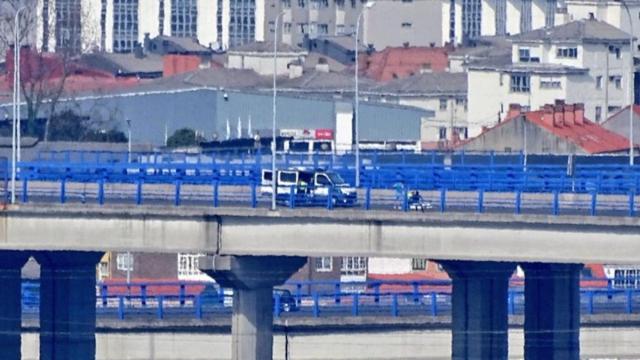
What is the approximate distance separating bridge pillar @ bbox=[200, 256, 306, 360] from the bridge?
0.11 feet

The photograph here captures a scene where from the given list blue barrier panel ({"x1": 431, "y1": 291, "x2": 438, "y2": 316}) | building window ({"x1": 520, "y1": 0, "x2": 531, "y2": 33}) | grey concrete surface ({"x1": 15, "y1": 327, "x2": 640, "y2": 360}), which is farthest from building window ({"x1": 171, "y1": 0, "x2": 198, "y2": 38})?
grey concrete surface ({"x1": 15, "y1": 327, "x2": 640, "y2": 360})

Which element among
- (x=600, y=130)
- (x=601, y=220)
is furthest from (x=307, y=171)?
(x=600, y=130)

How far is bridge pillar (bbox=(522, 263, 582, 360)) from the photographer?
73250mm

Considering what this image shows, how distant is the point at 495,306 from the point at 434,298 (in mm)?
6366

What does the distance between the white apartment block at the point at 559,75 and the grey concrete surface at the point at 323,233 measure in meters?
68.5

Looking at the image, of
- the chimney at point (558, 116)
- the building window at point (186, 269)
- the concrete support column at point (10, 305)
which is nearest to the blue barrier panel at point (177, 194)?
the concrete support column at point (10, 305)

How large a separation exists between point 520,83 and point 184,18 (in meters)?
56.5

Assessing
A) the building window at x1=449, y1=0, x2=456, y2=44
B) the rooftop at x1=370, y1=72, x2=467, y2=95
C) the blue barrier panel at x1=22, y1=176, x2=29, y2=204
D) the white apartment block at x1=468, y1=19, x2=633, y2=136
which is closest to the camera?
the blue barrier panel at x1=22, y1=176, x2=29, y2=204

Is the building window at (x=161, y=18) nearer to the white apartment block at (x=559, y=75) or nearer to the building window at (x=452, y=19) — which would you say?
the building window at (x=452, y=19)

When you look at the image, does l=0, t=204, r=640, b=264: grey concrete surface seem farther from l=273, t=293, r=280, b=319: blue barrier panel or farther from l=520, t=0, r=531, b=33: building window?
l=520, t=0, r=531, b=33: building window

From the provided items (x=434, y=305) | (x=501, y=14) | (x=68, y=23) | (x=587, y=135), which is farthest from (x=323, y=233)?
(x=501, y=14)

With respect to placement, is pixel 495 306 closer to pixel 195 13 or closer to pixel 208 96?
pixel 208 96

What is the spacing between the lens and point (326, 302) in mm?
81312

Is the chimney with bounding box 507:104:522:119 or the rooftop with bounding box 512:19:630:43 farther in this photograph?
the rooftop with bounding box 512:19:630:43
